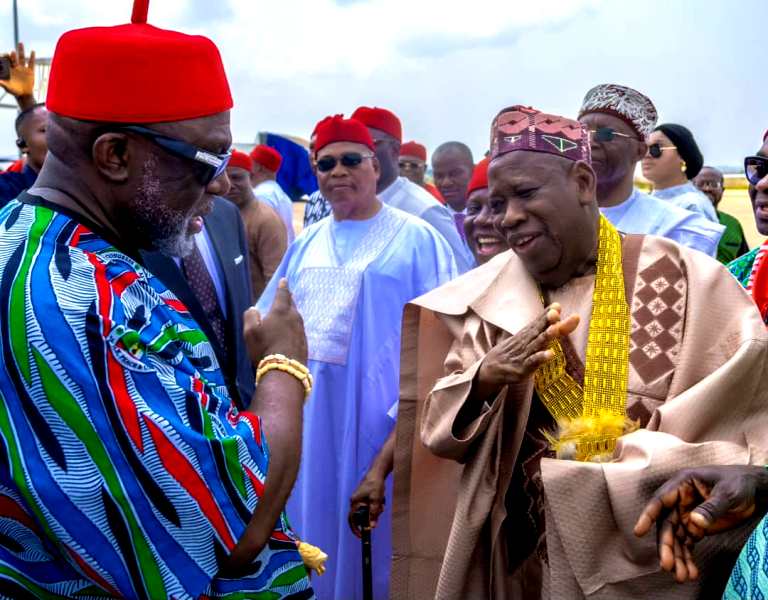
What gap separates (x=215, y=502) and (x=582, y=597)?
1.28 m

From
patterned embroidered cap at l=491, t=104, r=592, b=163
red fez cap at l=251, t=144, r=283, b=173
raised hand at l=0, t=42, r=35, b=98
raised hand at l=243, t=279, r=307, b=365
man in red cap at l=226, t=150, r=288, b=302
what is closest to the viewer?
raised hand at l=243, t=279, r=307, b=365

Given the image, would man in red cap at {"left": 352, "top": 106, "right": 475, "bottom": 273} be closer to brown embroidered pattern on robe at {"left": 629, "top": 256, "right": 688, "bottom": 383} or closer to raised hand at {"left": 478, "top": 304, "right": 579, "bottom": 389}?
brown embroidered pattern on robe at {"left": 629, "top": 256, "right": 688, "bottom": 383}

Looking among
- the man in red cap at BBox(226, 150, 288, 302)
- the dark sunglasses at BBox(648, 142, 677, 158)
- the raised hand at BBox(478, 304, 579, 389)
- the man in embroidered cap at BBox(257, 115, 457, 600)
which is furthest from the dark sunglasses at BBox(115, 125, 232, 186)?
the dark sunglasses at BBox(648, 142, 677, 158)

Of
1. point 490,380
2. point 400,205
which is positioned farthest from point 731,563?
point 400,205

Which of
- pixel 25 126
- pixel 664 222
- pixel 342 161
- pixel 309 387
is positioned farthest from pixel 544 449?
pixel 25 126

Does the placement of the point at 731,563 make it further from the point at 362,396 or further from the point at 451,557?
the point at 362,396

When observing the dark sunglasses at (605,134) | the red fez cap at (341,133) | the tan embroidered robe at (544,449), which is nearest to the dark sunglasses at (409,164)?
the red fez cap at (341,133)

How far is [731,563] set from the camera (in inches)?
102

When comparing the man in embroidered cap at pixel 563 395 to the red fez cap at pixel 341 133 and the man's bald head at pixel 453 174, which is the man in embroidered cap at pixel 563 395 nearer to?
the red fez cap at pixel 341 133

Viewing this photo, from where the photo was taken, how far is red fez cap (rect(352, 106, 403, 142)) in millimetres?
7766

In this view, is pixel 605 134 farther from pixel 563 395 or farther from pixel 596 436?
pixel 596 436

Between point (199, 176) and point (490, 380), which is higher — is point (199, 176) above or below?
above

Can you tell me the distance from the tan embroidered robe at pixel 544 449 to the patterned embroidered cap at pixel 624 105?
2.06 m

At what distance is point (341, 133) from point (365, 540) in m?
2.83
